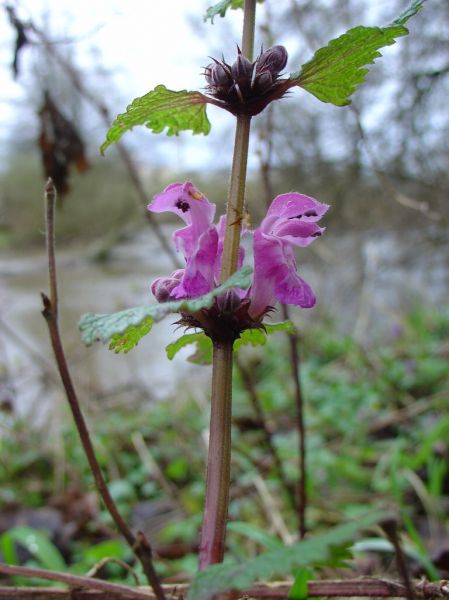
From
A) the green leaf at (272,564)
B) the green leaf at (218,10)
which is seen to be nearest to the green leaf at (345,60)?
the green leaf at (218,10)

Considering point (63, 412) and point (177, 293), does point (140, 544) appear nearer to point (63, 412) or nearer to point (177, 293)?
point (177, 293)

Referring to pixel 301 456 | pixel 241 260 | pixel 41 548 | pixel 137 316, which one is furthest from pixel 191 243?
pixel 41 548

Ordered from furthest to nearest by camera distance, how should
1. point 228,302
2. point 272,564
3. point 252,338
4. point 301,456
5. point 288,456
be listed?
1. point 288,456
2. point 301,456
3. point 252,338
4. point 228,302
5. point 272,564

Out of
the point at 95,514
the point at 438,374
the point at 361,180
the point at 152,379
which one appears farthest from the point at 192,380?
the point at 361,180

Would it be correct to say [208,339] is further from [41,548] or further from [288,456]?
[288,456]

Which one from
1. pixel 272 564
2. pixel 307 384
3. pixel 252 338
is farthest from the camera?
pixel 307 384

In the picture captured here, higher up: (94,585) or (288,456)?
(288,456)

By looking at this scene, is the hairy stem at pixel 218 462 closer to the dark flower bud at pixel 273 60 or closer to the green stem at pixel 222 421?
the green stem at pixel 222 421

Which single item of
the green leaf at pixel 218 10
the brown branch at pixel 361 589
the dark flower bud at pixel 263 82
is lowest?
the brown branch at pixel 361 589
